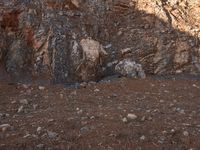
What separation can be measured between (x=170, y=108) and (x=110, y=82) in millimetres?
2116

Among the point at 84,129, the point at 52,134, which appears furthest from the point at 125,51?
the point at 52,134

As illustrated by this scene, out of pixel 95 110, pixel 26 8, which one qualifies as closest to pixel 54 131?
pixel 95 110

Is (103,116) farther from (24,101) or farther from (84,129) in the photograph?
(24,101)

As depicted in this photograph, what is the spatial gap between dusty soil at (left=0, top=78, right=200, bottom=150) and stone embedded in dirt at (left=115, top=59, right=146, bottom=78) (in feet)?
1.77

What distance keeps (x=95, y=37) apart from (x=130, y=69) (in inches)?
57.8

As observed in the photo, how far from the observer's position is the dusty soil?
6.84m

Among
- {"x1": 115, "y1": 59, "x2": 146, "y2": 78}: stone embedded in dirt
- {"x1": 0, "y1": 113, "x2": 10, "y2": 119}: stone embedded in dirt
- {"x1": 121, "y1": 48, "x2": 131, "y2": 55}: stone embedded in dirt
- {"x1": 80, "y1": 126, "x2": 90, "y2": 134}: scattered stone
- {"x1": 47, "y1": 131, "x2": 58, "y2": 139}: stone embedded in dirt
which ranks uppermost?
{"x1": 121, "y1": 48, "x2": 131, "y2": 55}: stone embedded in dirt

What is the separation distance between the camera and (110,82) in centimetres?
1031

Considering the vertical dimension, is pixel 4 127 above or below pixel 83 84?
below

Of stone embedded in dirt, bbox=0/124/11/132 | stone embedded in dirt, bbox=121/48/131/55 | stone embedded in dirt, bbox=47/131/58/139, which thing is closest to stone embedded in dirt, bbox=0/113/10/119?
stone embedded in dirt, bbox=0/124/11/132

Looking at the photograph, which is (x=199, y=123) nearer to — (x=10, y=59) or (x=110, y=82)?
(x=110, y=82)

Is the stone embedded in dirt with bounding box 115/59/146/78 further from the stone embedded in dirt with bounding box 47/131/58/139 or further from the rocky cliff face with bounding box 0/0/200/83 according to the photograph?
the stone embedded in dirt with bounding box 47/131/58/139

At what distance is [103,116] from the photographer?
7.85 m

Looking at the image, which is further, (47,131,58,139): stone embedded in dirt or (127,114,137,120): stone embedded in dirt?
(127,114,137,120): stone embedded in dirt
